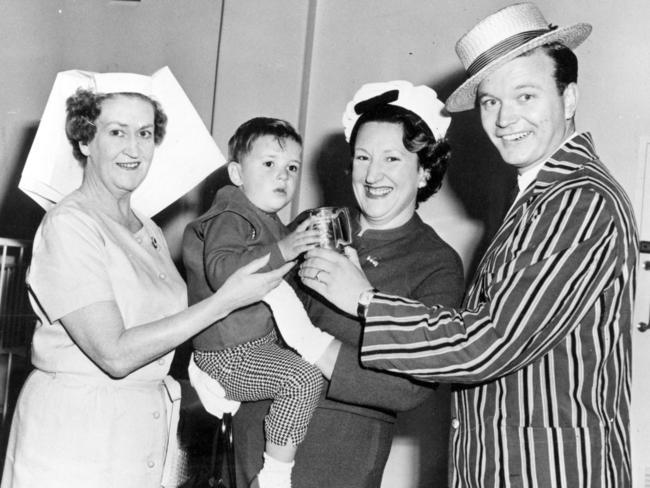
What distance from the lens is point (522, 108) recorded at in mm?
1685

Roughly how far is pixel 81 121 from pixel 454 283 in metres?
1.15

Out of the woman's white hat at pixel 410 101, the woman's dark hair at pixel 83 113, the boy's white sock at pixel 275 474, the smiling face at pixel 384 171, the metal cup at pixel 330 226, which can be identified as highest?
the woman's white hat at pixel 410 101

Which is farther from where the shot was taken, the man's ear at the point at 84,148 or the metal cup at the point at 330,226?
the man's ear at the point at 84,148

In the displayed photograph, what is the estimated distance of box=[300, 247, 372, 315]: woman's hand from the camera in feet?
5.22

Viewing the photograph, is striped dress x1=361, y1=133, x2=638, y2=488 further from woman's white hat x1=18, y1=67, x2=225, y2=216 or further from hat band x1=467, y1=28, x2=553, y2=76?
woman's white hat x1=18, y1=67, x2=225, y2=216

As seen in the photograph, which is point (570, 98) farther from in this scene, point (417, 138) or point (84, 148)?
point (84, 148)

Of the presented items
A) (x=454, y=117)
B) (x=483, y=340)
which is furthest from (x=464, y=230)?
(x=483, y=340)

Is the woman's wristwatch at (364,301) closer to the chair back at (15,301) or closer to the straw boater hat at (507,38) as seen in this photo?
the straw boater hat at (507,38)

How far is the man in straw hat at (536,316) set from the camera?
55.4 inches

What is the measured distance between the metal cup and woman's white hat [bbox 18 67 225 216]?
705 millimetres

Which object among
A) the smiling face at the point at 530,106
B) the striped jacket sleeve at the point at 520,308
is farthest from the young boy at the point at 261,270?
the smiling face at the point at 530,106

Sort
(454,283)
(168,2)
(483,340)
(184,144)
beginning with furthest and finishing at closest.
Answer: (168,2), (184,144), (454,283), (483,340)

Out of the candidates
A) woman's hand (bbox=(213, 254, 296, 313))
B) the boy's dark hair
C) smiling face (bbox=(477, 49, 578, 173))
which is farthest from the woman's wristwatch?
the boy's dark hair

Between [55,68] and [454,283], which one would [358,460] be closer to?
[454,283]
